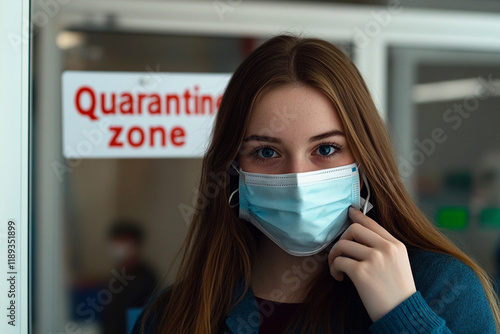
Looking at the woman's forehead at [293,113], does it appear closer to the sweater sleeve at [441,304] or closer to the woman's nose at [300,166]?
the woman's nose at [300,166]

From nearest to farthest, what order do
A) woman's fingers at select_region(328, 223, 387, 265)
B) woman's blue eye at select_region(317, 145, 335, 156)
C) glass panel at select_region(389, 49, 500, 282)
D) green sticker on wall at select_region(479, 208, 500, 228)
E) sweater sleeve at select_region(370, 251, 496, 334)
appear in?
sweater sleeve at select_region(370, 251, 496, 334) < woman's fingers at select_region(328, 223, 387, 265) < woman's blue eye at select_region(317, 145, 335, 156) < glass panel at select_region(389, 49, 500, 282) < green sticker on wall at select_region(479, 208, 500, 228)

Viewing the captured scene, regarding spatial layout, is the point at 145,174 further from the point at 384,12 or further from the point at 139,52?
the point at 384,12

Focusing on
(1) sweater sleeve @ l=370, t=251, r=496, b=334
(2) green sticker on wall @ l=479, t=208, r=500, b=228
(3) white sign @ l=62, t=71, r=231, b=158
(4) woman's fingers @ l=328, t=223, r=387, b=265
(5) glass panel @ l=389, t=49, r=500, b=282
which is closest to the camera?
(1) sweater sleeve @ l=370, t=251, r=496, b=334

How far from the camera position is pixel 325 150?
1464 millimetres

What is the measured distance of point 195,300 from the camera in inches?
63.4

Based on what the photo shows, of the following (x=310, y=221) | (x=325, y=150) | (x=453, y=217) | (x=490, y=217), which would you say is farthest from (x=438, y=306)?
(x=490, y=217)

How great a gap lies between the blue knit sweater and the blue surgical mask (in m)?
0.21

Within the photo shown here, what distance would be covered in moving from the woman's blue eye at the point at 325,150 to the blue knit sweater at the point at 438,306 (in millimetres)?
339

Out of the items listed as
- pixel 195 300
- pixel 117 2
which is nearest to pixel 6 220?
pixel 195 300

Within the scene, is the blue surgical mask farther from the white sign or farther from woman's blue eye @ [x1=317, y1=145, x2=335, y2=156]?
the white sign

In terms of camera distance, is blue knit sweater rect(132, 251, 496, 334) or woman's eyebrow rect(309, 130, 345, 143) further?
woman's eyebrow rect(309, 130, 345, 143)

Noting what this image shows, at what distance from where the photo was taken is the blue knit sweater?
1.23 m

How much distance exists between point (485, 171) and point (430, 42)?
0.75 metres

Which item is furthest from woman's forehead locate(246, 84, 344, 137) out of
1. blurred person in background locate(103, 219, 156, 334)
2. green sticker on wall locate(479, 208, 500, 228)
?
green sticker on wall locate(479, 208, 500, 228)
